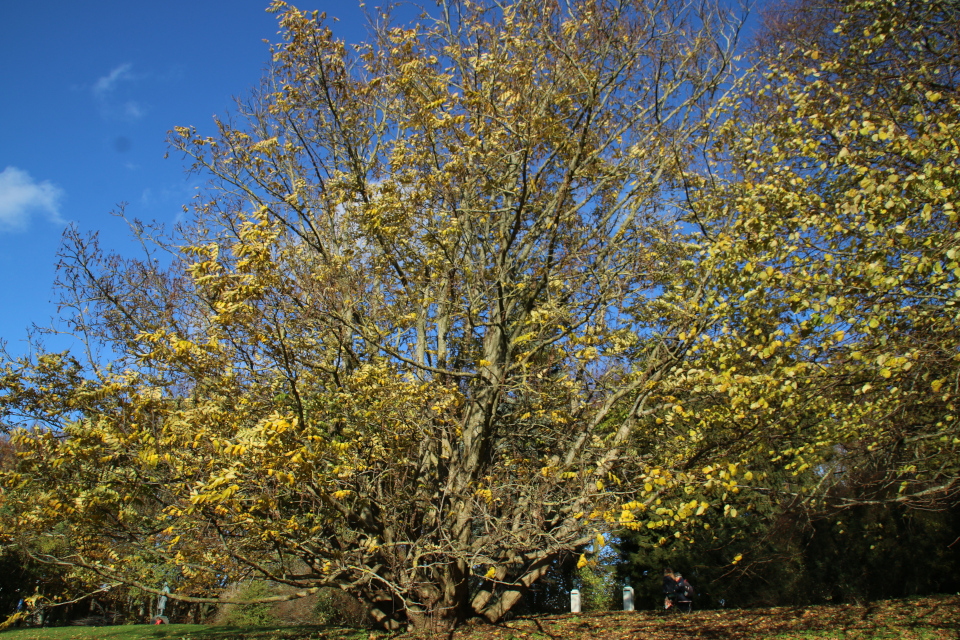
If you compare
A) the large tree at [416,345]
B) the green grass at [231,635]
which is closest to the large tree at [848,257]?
the large tree at [416,345]

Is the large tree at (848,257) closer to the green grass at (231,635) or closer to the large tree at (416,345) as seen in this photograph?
the large tree at (416,345)

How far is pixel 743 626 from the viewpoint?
25.0ft

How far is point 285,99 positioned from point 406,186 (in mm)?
2506

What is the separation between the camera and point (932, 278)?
4.61m

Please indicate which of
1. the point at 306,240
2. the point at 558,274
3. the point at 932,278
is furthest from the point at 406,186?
the point at 932,278

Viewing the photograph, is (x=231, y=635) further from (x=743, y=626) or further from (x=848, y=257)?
(x=848, y=257)

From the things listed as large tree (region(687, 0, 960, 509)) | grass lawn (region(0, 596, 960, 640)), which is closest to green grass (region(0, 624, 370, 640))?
grass lawn (region(0, 596, 960, 640))

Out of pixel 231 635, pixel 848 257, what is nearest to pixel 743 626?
pixel 848 257

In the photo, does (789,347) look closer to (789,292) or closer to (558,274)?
(789,292)

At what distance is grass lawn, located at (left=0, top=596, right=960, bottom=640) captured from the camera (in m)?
6.78

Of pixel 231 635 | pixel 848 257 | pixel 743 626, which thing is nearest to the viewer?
pixel 848 257

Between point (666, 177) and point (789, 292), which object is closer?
point (789, 292)

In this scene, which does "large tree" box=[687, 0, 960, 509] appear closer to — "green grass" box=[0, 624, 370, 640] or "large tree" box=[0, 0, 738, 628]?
"large tree" box=[0, 0, 738, 628]

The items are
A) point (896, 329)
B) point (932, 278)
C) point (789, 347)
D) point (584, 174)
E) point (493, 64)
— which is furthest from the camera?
point (584, 174)
